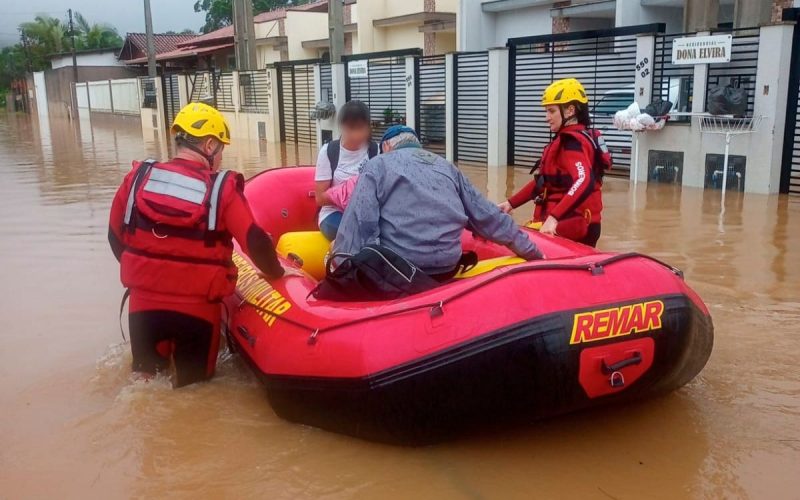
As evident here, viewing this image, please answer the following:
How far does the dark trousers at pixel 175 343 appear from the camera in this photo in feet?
13.3

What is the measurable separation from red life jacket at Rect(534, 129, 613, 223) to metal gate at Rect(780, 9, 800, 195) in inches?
254

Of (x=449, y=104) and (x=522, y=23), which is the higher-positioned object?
(x=522, y=23)

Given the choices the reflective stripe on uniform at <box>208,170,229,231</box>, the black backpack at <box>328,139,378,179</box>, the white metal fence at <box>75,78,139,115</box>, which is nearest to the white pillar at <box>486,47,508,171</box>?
the black backpack at <box>328,139,378,179</box>

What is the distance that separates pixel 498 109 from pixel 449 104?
1438mm

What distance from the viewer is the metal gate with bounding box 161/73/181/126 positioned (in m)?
29.0

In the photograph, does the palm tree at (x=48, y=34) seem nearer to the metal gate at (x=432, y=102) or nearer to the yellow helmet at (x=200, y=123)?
the metal gate at (x=432, y=102)

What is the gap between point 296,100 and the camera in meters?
21.3

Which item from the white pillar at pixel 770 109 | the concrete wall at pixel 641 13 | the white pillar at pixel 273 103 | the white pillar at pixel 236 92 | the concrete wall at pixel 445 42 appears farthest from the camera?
the concrete wall at pixel 445 42

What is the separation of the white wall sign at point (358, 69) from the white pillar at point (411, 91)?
201cm

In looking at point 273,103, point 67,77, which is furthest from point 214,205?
point 67,77

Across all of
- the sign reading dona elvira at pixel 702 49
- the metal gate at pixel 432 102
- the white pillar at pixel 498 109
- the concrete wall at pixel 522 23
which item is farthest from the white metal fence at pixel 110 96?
the sign reading dona elvira at pixel 702 49

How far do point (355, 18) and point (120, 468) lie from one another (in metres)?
25.5

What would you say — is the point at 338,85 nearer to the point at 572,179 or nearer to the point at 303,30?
the point at 303,30

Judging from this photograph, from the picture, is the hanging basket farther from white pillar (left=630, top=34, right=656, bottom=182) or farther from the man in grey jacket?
the man in grey jacket
